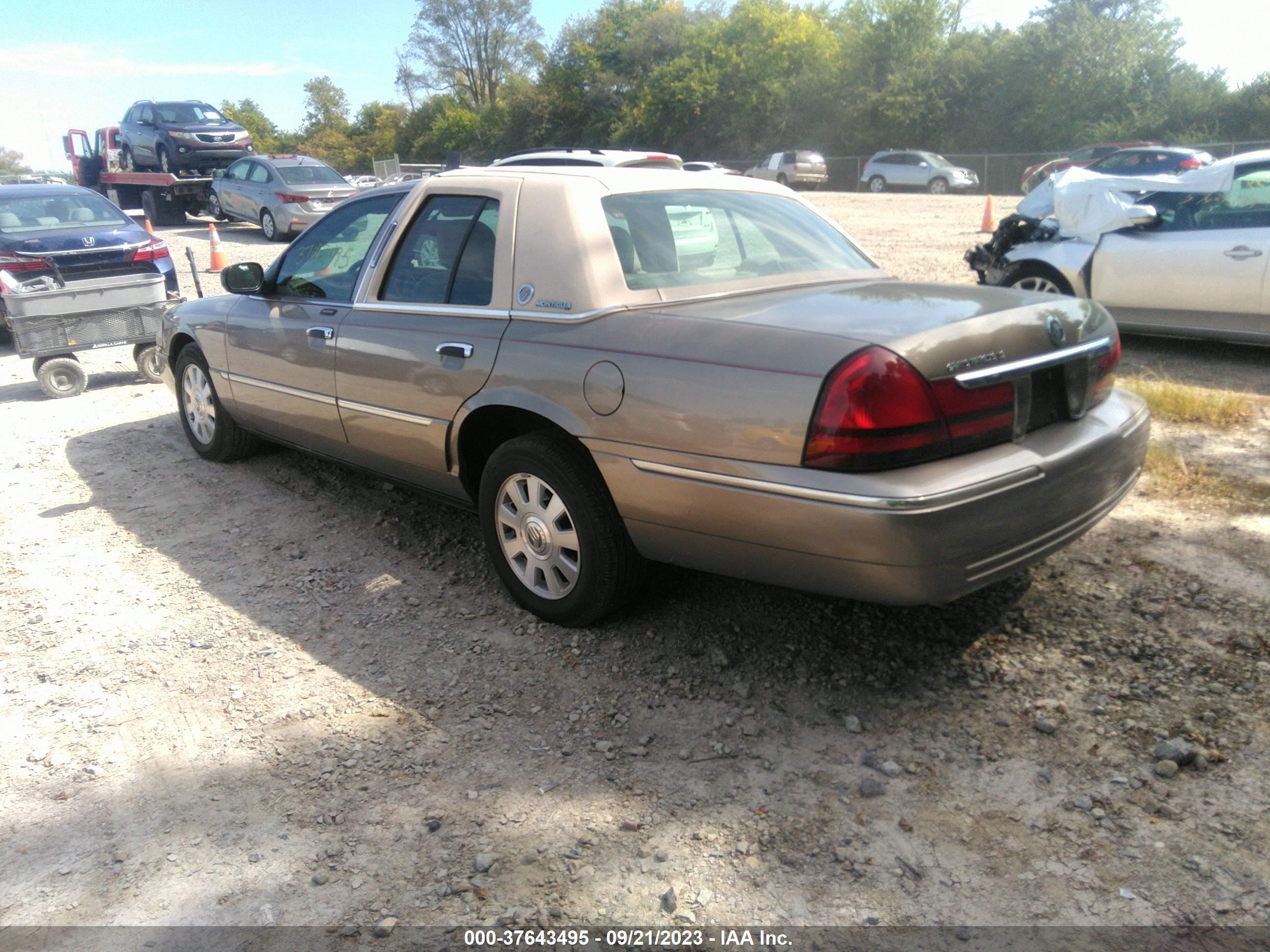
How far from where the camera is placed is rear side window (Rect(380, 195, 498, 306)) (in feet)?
13.3

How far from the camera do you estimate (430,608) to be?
422 centimetres

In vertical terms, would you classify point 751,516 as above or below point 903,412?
below

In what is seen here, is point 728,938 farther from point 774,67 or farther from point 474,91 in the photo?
point 474,91

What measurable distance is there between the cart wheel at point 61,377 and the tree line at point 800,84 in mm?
36807

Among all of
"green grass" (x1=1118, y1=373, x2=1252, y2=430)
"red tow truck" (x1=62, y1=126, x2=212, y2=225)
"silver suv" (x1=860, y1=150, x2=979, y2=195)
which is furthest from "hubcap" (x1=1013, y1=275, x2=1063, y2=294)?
"silver suv" (x1=860, y1=150, x2=979, y2=195)

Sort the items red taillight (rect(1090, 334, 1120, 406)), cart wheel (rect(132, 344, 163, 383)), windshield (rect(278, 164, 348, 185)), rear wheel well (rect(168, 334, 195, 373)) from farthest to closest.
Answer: windshield (rect(278, 164, 348, 185)) < cart wheel (rect(132, 344, 163, 383)) < rear wheel well (rect(168, 334, 195, 373)) < red taillight (rect(1090, 334, 1120, 406))

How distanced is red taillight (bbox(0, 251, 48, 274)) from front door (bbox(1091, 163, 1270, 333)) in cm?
944

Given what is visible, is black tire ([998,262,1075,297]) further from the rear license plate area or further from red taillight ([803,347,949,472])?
red taillight ([803,347,949,472])

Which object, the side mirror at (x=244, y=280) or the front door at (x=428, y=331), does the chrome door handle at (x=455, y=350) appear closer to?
the front door at (x=428, y=331)

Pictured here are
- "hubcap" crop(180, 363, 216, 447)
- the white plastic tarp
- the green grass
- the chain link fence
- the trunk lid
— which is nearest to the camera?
the trunk lid

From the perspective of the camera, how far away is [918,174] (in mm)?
35062

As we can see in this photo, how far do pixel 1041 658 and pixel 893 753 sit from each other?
80 cm

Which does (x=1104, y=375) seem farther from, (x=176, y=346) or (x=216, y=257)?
(x=216, y=257)

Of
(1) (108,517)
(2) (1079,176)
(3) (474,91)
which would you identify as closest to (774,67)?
(3) (474,91)
